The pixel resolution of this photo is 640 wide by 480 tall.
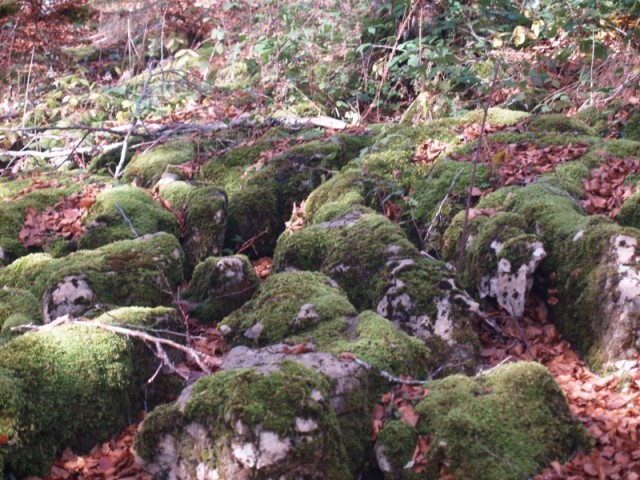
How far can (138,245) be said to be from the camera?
574cm

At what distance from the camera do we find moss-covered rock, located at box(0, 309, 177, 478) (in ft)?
11.7

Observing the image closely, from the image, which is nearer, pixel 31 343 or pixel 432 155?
pixel 31 343

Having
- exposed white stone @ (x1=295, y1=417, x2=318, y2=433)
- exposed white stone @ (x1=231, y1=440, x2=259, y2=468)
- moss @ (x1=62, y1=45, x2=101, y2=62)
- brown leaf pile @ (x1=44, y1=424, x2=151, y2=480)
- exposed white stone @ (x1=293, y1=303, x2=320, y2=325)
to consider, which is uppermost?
moss @ (x1=62, y1=45, x2=101, y2=62)

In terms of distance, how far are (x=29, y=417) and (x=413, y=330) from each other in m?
2.39

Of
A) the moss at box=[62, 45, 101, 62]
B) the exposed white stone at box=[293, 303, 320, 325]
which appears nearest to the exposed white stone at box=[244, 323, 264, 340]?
the exposed white stone at box=[293, 303, 320, 325]

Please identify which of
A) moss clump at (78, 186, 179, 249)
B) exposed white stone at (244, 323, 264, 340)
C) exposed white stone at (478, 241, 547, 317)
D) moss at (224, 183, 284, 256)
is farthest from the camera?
moss at (224, 183, 284, 256)

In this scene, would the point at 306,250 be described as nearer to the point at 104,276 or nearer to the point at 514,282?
the point at 104,276

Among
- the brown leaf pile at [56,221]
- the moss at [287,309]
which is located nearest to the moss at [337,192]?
the moss at [287,309]

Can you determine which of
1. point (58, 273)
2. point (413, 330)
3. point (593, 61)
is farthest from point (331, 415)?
point (593, 61)

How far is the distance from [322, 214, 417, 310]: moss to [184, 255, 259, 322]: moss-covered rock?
24.6 inches

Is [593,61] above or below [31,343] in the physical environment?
above

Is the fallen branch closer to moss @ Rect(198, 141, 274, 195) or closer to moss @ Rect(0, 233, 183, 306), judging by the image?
moss @ Rect(0, 233, 183, 306)

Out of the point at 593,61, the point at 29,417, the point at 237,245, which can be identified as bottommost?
the point at 237,245

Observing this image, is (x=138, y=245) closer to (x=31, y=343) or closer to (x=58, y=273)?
(x=58, y=273)
